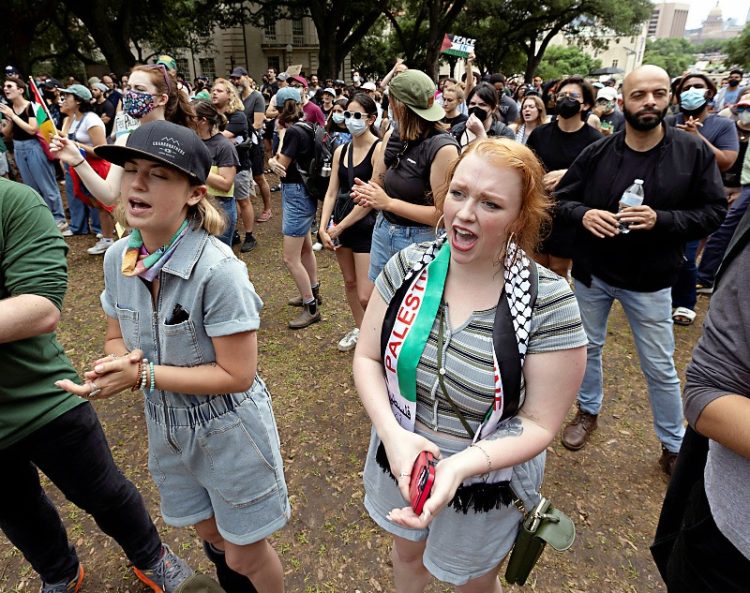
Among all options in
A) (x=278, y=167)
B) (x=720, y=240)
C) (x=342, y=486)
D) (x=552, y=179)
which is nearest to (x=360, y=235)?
(x=278, y=167)

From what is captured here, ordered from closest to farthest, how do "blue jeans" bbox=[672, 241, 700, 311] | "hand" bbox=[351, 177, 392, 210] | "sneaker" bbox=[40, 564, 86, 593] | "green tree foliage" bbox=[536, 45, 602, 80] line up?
"sneaker" bbox=[40, 564, 86, 593] → "hand" bbox=[351, 177, 392, 210] → "blue jeans" bbox=[672, 241, 700, 311] → "green tree foliage" bbox=[536, 45, 602, 80]

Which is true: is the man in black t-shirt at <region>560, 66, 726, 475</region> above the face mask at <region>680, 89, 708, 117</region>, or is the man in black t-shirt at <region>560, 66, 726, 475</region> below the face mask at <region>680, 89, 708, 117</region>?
below

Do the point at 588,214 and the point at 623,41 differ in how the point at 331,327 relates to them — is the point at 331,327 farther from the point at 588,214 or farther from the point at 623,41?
the point at 623,41

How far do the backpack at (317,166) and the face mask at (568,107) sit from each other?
2151 mm

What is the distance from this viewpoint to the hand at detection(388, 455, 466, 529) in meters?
1.28

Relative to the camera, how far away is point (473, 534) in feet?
5.67

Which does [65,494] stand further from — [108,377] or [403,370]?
[403,370]

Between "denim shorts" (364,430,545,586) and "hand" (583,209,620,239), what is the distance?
152 cm

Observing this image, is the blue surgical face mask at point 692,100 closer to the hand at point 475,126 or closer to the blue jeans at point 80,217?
the hand at point 475,126

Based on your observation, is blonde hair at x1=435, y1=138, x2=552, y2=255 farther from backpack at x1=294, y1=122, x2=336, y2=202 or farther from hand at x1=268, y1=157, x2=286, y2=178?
hand at x1=268, y1=157, x2=286, y2=178

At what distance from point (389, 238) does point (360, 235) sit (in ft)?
1.87

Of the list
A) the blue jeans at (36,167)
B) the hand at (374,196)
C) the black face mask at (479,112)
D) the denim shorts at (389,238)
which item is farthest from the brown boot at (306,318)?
the blue jeans at (36,167)

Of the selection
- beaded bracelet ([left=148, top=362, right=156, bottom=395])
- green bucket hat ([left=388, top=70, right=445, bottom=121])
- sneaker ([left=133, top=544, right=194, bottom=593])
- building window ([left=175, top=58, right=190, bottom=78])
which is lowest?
sneaker ([left=133, top=544, right=194, bottom=593])

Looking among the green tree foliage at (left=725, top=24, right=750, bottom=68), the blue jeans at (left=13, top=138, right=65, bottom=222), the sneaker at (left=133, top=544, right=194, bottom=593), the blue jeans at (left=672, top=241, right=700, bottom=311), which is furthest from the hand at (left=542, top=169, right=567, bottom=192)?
the green tree foliage at (left=725, top=24, right=750, bottom=68)
